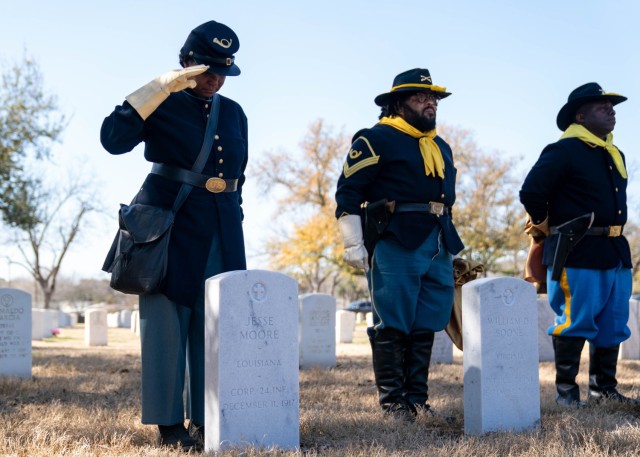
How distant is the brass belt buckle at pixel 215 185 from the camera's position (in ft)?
14.5

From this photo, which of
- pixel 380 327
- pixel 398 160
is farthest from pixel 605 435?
pixel 398 160

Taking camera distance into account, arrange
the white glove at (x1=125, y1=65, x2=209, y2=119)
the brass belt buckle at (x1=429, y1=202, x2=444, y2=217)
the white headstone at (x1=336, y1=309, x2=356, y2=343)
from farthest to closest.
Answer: the white headstone at (x1=336, y1=309, x2=356, y2=343), the brass belt buckle at (x1=429, y1=202, x2=444, y2=217), the white glove at (x1=125, y1=65, x2=209, y2=119)

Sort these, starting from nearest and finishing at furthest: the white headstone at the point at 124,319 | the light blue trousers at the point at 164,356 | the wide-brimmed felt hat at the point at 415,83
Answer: the light blue trousers at the point at 164,356, the wide-brimmed felt hat at the point at 415,83, the white headstone at the point at 124,319

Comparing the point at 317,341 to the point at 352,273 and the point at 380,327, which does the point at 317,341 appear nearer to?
the point at 380,327

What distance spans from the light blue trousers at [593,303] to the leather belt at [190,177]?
115 inches

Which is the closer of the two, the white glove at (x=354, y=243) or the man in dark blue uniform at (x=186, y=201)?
the man in dark blue uniform at (x=186, y=201)

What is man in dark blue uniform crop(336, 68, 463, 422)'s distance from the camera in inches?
210

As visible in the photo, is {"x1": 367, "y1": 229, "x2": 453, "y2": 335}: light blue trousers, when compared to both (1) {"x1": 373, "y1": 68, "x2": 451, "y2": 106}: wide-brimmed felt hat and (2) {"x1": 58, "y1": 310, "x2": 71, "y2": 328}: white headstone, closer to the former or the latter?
(1) {"x1": 373, "y1": 68, "x2": 451, "y2": 106}: wide-brimmed felt hat

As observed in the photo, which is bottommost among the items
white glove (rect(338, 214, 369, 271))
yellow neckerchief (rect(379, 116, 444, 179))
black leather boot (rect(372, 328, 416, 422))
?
black leather boot (rect(372, 328, 416, 422))

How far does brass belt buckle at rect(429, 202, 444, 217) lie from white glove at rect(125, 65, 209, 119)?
188 centimetres

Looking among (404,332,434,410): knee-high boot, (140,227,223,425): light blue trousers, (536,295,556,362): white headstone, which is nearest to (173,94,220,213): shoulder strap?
(140,227,223,425): light blue trousers

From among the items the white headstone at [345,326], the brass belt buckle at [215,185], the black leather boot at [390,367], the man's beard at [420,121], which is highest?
the man's beard at [420,121]

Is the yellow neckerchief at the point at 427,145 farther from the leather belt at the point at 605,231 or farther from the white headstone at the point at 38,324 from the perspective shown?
the white headstone at the point at 38,324

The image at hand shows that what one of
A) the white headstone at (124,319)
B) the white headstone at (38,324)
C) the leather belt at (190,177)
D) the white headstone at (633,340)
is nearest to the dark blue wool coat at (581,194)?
the leather belt at (190,177)
